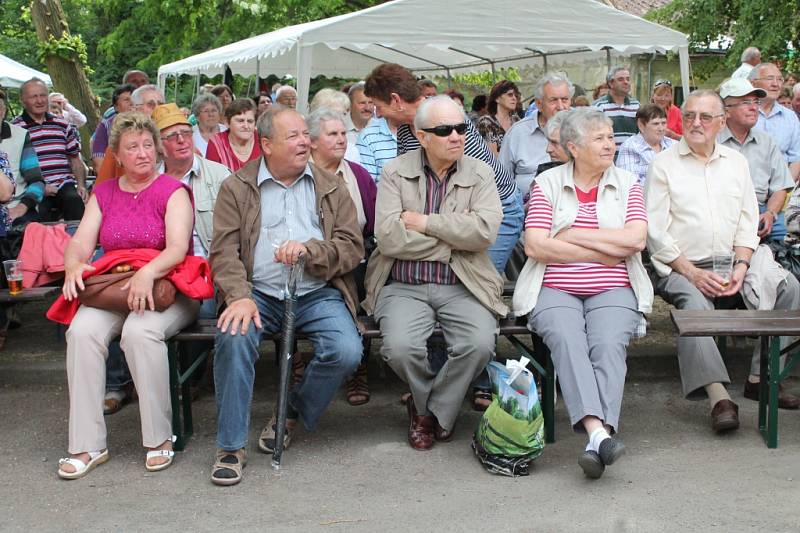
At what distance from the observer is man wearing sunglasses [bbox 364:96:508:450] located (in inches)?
176

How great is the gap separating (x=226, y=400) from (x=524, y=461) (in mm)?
1311

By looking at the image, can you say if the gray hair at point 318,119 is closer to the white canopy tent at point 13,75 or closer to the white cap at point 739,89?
the white cap at point 739,89

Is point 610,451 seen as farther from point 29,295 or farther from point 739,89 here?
point 29,295

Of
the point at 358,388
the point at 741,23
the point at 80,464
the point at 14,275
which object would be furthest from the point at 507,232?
the point at 741,23

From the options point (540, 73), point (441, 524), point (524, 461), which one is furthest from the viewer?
point (540, 73)

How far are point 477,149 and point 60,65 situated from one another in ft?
34.5

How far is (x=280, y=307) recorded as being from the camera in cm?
461

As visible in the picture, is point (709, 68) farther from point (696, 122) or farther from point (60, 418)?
point (60, 418)

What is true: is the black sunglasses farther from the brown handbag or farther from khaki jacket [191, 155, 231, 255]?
the brown handbag

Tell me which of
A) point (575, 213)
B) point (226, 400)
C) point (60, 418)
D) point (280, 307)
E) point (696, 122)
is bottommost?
point (60, 418)

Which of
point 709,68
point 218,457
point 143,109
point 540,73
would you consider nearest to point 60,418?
point 218,457

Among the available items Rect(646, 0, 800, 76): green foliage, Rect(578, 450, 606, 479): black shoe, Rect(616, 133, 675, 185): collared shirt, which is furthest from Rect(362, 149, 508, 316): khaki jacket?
Rect(646, 0, 800, 76): green foliage

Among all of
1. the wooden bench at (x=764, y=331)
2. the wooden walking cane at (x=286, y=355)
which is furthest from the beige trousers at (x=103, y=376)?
the wooden bench at (x=764, y=331)

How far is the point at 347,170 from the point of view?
5.33m
